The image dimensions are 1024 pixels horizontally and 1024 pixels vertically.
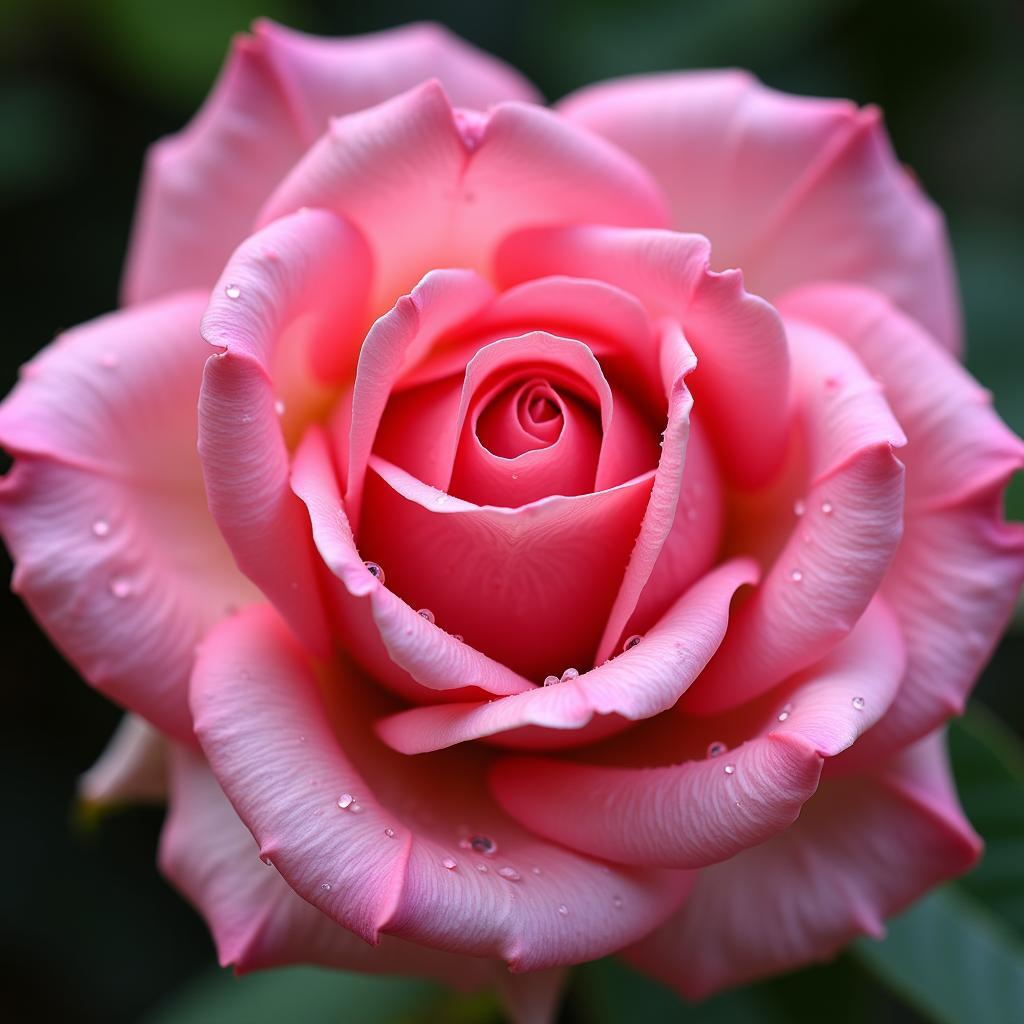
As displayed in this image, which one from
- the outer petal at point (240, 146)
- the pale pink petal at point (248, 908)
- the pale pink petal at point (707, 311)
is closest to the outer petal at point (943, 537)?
the pale pink petal at point (707, 311)

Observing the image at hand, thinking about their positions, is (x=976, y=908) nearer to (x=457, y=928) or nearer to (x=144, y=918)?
(x=457, y=928)

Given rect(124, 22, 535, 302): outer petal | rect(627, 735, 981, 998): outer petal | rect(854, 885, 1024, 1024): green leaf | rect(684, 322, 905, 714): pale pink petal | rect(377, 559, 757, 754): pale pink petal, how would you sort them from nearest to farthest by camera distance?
rect(377, 559, 757, 754): pale pink petal → rect(684, 322, 905, 714): pale pink petal → rect(627, 735, 981, 998): outer petal → rect(124, 22, 535, 302): outer petal → rect(854, 885, 1024, 1024): green leaf

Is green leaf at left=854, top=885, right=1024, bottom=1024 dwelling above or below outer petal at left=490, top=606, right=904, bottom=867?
below

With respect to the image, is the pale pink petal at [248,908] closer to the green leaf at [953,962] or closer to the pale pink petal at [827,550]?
the pale pink petal at [827,550]

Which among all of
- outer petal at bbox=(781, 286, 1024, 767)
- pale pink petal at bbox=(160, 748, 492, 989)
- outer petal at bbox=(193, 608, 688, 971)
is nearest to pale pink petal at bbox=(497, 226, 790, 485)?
outer petal at bbox=(781, 286, 1024, 767)

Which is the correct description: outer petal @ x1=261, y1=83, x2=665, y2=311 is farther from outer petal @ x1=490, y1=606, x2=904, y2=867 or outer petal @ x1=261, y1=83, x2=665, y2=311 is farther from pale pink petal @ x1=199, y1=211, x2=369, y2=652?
outer petal @ x1=490, y1=606, x2=904, y2=867

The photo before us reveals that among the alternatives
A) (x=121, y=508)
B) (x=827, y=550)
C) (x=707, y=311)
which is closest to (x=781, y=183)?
(x=707, y=311)
